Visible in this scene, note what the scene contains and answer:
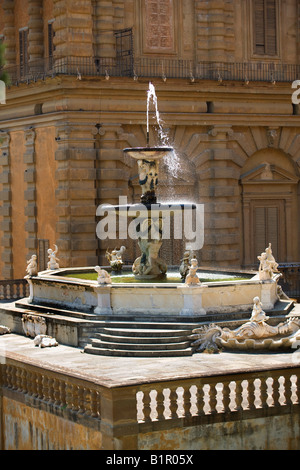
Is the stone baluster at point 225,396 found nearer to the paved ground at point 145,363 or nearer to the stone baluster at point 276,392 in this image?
the paved ground at point 145,363

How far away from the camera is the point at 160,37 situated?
31.7m

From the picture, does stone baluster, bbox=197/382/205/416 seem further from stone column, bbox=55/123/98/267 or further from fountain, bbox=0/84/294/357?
stone column, bbox=55/123/98/267

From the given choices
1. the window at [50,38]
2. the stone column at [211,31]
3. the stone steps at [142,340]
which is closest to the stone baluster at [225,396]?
the stone steps at [142,340]

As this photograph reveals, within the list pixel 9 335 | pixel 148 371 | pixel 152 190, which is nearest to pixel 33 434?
pixel 148 371

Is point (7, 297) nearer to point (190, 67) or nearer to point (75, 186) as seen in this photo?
point (75, 186)

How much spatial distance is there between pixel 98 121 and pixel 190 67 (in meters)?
3.36

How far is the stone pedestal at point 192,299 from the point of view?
65.0 ft

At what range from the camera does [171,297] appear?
65.6 feet

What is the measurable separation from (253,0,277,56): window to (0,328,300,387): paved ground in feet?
51.9

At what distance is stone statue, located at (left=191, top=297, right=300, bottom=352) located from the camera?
62.2 feet

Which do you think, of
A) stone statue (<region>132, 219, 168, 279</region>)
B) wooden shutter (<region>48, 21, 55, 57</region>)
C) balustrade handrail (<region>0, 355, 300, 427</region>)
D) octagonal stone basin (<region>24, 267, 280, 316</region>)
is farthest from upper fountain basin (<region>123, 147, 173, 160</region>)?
wooden shutter (<region>48, 21, 55, 57</region>)

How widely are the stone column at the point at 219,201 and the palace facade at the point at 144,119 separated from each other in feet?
0.11

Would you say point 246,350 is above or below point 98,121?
below
